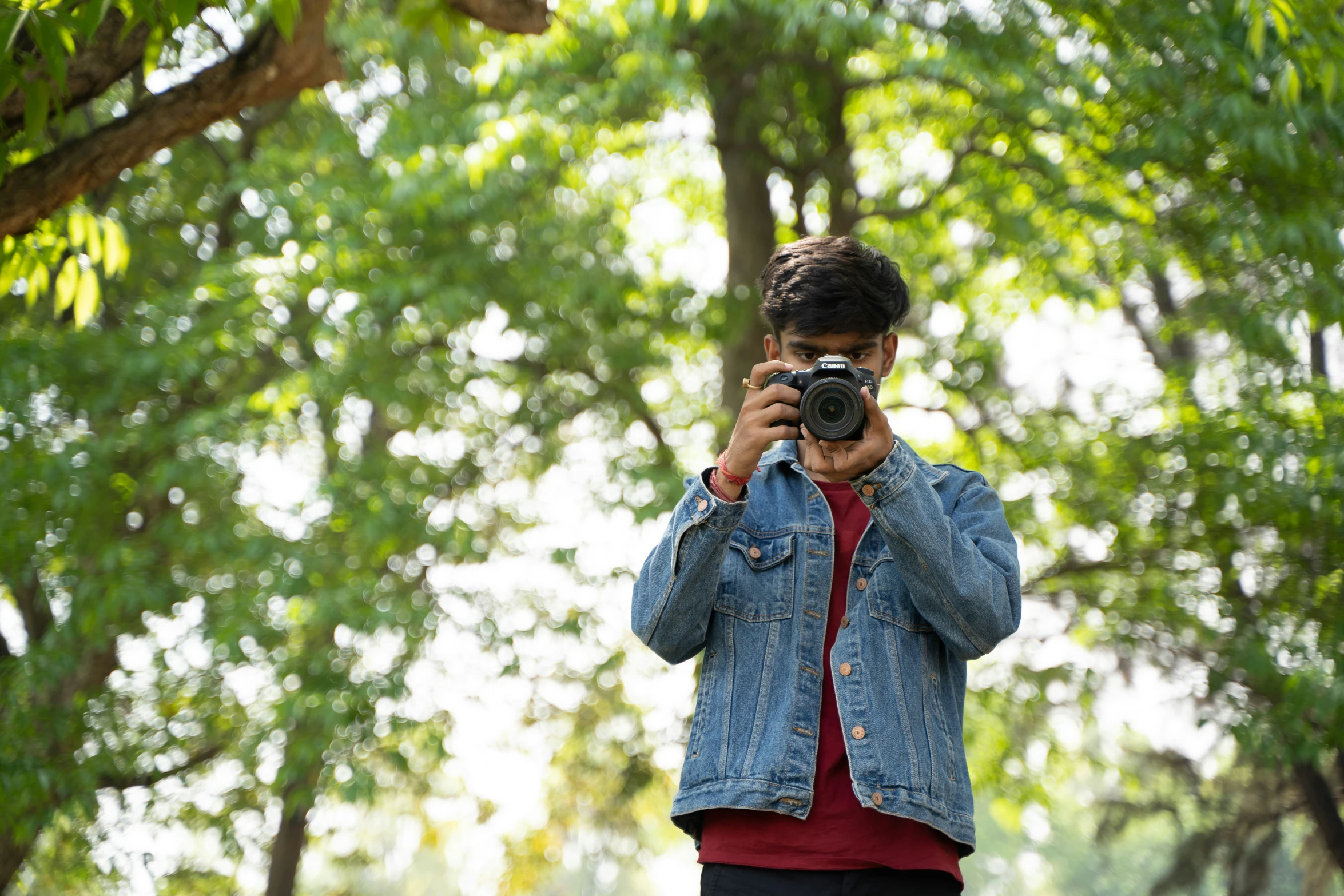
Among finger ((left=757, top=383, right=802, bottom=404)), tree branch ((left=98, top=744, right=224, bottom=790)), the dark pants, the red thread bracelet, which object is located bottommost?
the dark pants

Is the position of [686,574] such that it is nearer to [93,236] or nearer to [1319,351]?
[93,236]

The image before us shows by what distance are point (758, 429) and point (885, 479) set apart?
0.21 m

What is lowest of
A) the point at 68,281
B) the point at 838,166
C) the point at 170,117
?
the point at 68,281

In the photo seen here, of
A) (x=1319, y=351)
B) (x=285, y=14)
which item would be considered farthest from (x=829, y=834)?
(x=1319, y=351)

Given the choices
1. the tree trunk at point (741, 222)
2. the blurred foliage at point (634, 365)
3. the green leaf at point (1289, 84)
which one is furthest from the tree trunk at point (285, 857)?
the green leaf at point (1289, 84)

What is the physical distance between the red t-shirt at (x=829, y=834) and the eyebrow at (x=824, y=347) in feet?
1.75

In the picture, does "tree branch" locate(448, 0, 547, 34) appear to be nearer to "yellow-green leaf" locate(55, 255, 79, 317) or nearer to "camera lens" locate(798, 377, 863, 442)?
"yellow-green leaf" locate(55, 255, 79, 317)

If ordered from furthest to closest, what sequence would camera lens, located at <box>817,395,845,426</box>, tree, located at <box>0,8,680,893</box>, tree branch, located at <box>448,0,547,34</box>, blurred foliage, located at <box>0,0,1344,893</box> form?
tree, located at <box>0,8,680,893</box> → blurred foliage, located at <box>0,0,1344,893</box> → tree branch, located at <box>448,0,547,34</box> → camera lens, located at <box>817,395,845,426</box>

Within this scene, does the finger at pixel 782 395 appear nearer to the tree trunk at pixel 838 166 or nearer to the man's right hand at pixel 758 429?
the man's right hand at pixel 758 429

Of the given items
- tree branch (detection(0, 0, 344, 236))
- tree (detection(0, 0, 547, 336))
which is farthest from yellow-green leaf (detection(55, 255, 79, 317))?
tree branch (detection(0, 0, 344, 236))

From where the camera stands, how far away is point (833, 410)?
1.75 m

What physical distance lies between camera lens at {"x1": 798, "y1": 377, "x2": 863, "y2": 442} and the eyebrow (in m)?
0.22

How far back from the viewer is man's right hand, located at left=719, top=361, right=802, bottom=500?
1777mm

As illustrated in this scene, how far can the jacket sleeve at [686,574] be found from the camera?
5.82 ft
